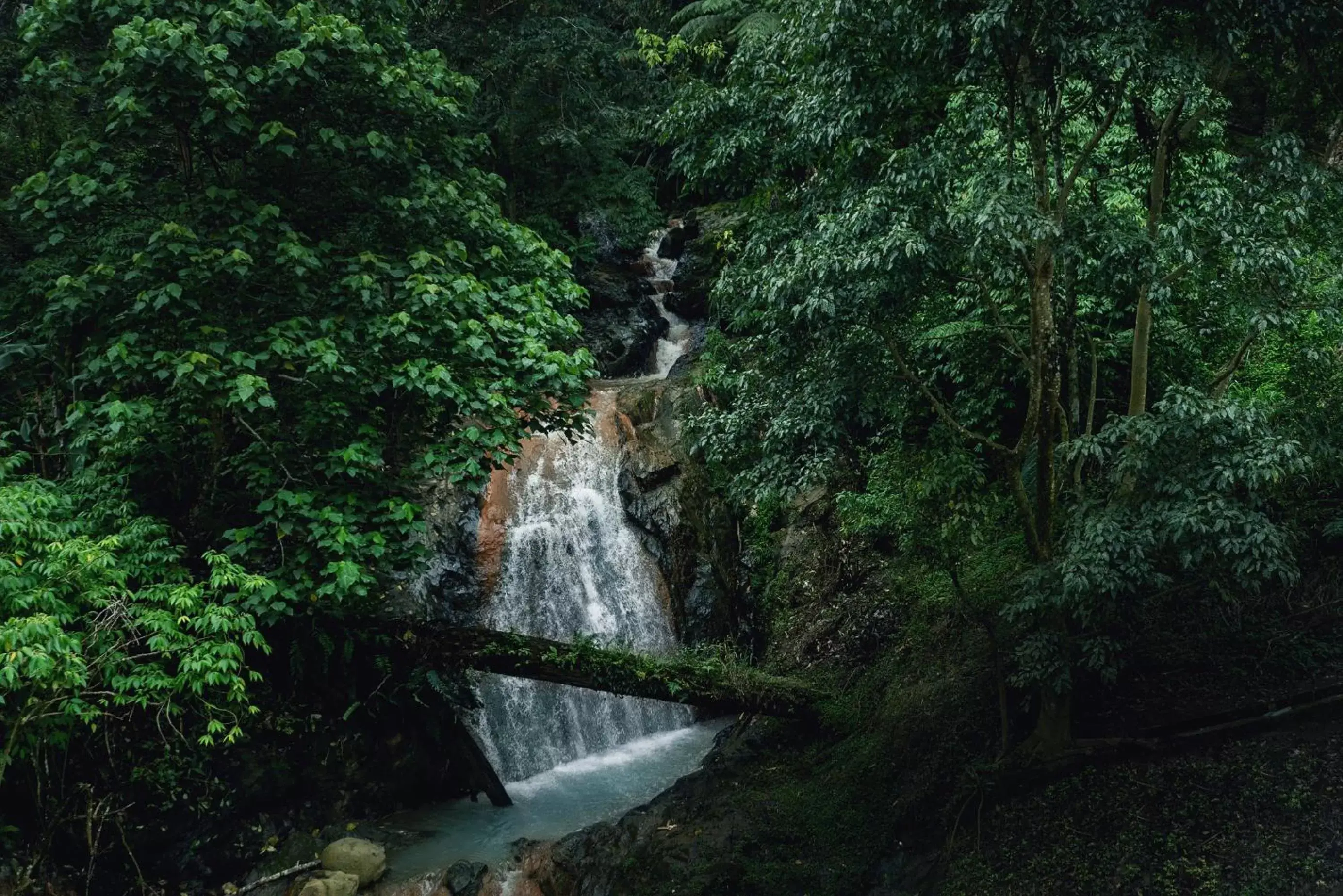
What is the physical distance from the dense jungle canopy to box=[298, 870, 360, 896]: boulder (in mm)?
856

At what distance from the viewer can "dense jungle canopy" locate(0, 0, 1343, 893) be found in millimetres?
6777

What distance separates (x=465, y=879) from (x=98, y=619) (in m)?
4.21

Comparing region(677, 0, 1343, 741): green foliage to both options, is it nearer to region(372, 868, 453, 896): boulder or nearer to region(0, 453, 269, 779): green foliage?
region(0, 453, 269, 779): green foliage

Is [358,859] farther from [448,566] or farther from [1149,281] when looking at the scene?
[1149,281]

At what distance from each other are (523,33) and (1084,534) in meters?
15.7

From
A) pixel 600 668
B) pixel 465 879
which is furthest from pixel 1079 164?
pixel 465 879

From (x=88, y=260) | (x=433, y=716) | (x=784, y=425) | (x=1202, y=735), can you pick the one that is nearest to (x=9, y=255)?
(x=88, y=260)

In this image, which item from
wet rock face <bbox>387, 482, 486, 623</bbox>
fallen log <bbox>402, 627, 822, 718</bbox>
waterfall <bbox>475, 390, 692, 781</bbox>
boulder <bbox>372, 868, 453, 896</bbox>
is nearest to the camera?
boulder <bbox>372, 868, 453, 896</bbox>

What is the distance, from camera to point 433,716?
10.8 meters

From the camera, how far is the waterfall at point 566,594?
12461mm

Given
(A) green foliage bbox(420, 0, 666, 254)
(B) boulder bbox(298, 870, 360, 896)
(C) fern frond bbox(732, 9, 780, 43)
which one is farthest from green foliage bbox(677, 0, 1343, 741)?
(A) green foliage bbox(420, 0, 666, 254)

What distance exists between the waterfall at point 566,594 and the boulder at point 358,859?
8.93 feet

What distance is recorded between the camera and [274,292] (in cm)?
873

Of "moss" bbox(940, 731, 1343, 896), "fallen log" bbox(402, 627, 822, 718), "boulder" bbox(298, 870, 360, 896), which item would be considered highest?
"fallen log" bbox(402, 627, 822, 718)
